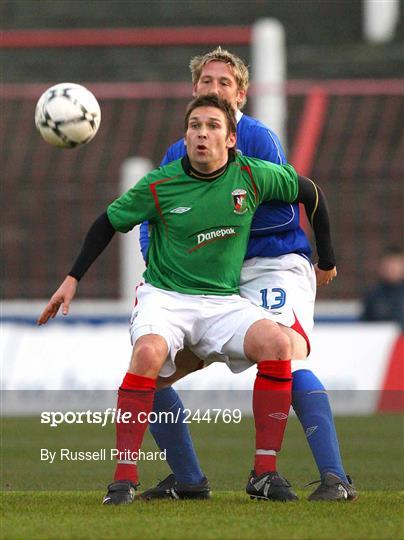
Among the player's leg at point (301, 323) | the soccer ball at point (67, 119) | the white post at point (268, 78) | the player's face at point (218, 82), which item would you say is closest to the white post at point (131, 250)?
the white post at point (268, 78)

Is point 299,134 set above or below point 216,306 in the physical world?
above

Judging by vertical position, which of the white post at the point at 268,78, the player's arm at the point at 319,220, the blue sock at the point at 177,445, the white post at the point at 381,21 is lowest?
the blue sock at the point at 177,445

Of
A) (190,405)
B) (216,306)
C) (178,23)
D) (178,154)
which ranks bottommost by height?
(190,405)

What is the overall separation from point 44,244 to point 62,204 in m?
0.45

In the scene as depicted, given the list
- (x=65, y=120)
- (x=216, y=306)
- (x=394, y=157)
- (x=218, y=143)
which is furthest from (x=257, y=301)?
(x=394, y=157)

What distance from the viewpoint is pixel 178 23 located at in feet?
65.3

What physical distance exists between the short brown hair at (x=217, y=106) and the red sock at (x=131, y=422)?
118cm

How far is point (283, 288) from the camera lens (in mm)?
6820

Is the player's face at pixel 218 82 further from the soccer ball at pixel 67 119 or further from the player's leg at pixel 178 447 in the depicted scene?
the player's leg at pixel 178 447

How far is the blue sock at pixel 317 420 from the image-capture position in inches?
256

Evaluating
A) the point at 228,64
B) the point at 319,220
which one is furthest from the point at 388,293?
the point at 228,64

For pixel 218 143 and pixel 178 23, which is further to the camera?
pixel 178 23

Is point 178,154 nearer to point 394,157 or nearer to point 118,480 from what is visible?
point 118,480

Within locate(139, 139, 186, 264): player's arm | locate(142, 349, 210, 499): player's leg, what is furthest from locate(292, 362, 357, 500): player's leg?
locate(139, 139, 186, 264): player's arm
